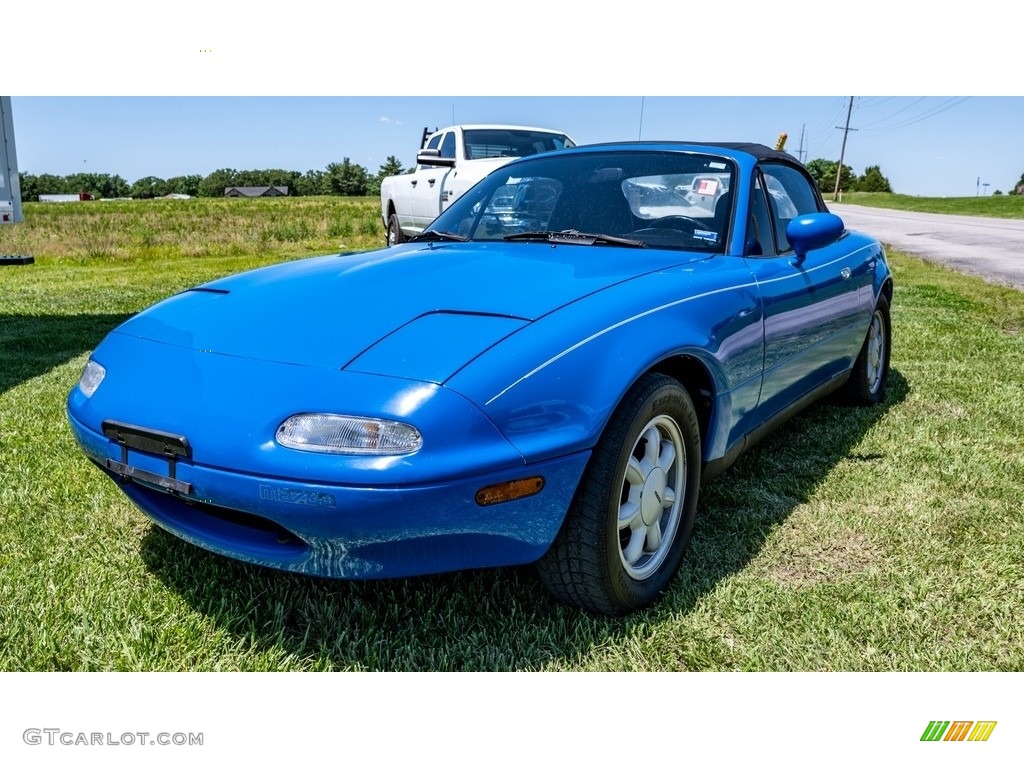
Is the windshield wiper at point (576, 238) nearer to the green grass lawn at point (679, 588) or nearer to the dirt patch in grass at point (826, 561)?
the green grass lawn at point (679, 588)

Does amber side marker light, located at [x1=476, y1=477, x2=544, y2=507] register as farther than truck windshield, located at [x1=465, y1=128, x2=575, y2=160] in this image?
No

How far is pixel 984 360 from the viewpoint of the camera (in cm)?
575

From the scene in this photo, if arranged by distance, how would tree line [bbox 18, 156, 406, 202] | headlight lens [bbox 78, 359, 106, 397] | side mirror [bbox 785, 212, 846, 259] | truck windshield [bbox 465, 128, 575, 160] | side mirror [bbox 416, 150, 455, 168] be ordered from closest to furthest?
headlight lens [bbox 78, 359, 106, 397] → side mirror [bbox 785, 212, 846, 259] → side mirror [bbox 416, 150, 455, 168] → truck windshield [bbox 465, 128, 575, 160] → tree line [bbox 18, 156, 406, 202]

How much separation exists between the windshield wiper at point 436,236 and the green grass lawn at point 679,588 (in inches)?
54.0

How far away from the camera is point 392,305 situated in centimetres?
226

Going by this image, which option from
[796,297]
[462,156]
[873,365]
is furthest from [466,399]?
[462,156]

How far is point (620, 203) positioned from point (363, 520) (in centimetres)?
180

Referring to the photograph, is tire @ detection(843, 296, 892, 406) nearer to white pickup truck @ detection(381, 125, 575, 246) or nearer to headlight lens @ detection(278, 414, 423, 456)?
headlight lens @ detection(278, 414, 423, 456)

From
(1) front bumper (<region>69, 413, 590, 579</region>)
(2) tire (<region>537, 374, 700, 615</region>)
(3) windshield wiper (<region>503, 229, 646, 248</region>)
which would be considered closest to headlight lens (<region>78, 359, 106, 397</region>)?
(1) front bumper (<region>69, 413, 590, 579</region>)

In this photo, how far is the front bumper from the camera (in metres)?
1.81

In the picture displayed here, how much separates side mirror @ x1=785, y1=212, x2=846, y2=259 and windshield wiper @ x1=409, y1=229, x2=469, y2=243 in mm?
1296

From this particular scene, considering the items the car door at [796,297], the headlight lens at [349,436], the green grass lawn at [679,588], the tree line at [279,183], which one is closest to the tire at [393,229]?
the green grass lawn at [679,588]

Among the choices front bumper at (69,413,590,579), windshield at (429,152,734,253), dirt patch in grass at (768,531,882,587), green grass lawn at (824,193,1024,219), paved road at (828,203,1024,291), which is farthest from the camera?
green grass lawn at (824,193,1024,219)

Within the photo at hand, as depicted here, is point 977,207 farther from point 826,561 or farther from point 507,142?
point 826,561
